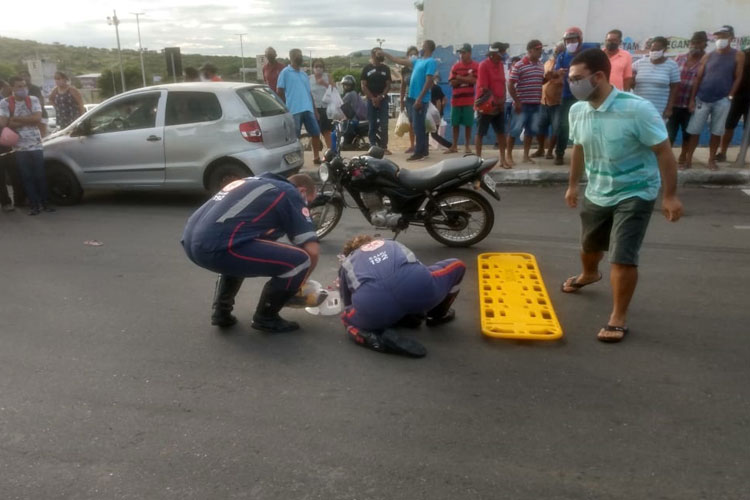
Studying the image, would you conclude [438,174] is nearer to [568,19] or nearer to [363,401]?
[363,401]

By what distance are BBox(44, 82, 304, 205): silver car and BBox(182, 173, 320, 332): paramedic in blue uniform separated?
3.98m

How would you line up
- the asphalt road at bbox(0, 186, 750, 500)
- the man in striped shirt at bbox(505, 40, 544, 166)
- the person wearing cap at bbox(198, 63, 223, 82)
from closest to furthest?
1. the asphalt road at bbox(0, 186, 750, 500)
2. the man in striped shirt at bbox(505, 40, 544, 166)
3. the person wearing cap at bbox(198, 63, 223, 82)

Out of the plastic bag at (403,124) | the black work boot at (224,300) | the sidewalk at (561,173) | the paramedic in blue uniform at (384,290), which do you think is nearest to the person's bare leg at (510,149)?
the sidewalk at (561,173)

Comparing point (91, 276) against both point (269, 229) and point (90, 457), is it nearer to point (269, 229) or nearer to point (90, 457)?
point (269, 229)

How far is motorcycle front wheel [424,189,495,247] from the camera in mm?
6160

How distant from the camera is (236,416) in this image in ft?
11.0

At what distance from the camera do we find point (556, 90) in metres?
9.59

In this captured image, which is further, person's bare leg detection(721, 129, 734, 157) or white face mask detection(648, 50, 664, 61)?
person's bare leg detection(721, 129, 734, 157)

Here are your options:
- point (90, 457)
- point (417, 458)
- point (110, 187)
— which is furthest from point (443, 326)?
point (110, 187)

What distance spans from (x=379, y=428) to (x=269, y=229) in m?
1.62

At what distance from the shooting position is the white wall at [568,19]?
38.1 ft

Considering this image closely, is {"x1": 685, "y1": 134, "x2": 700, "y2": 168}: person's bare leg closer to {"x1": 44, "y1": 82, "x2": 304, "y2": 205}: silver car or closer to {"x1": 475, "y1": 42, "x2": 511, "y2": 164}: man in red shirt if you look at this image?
Answer: {"x1": 475, "y1": 42, "x2": 511, "y2": 164}: man in red shirt

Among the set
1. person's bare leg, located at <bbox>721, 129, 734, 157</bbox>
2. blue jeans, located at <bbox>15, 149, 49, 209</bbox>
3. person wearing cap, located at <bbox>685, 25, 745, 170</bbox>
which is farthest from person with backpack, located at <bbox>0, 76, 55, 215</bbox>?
person's bare leg, located at <bbox>721, 129, 734, 157</bbox>

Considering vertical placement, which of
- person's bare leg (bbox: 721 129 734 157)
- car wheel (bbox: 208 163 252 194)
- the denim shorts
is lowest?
car wheel (bbox: 208 163 252 194)
